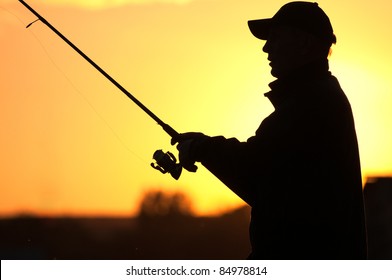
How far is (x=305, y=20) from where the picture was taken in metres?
8.85

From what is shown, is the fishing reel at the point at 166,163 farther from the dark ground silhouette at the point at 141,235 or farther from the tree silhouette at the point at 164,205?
the tree silhouette at the point at 164,205

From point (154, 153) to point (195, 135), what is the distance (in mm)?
920

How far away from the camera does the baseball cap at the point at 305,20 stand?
8.84 metres

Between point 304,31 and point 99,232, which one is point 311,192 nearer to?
point 304,31

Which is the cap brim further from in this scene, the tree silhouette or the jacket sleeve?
the tree silhouette

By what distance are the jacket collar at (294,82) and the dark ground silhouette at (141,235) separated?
74828 millimetres

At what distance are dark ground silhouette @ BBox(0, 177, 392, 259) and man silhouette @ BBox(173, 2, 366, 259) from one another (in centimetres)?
7501

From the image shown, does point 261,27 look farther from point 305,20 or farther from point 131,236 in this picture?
point 131,236

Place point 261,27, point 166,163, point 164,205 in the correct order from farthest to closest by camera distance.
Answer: point 164,205 < point 166,163 < point 261,27

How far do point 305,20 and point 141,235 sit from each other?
89879mm

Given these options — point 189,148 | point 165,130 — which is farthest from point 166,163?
point 189,148

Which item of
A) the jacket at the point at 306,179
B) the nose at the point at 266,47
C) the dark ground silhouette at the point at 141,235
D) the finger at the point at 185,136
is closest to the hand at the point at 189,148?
the finger at the point at 185,136
